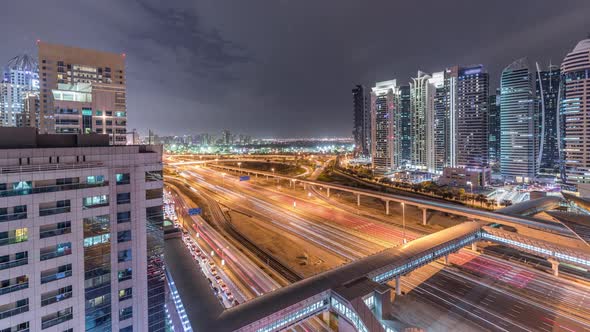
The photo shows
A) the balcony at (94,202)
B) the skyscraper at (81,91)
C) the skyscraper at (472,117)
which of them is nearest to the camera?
the balcony at (94,202)

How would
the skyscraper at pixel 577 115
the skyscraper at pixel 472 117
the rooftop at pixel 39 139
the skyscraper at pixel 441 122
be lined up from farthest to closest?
the skyscraper at pixel 441 122
the skyscraper at pixel 472 117
the skyscraper at pixel 577 115
the rooftop at pixel 39 139

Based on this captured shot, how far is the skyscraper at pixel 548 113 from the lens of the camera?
109875 mm

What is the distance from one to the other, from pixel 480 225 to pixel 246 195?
58.9 m

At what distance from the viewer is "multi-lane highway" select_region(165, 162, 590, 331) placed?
25.5 meters

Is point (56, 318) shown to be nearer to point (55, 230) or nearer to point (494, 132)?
point (55, 230)

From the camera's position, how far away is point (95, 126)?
172 ft

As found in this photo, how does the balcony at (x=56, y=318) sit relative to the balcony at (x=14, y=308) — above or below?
below

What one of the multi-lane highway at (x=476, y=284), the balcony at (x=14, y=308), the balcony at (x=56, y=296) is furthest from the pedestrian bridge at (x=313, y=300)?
the balcony at (x=14, y=308)

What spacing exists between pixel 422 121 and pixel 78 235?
137m

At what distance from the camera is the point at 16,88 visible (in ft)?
390

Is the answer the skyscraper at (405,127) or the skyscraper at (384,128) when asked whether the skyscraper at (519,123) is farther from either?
the skyscraper at (384,128)

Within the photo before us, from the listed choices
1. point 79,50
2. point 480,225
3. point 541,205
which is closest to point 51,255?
point 480,225

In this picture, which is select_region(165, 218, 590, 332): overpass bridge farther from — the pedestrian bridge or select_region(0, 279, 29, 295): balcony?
select_region(0, 279, 29, 295): balcony

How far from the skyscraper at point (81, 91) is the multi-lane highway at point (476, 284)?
39.6m
